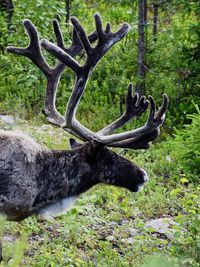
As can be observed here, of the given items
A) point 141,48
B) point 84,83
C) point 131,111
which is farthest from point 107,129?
point 141,48

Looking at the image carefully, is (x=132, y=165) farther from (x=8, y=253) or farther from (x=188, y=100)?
(x=188, y=100)

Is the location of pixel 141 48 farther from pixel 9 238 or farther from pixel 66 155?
pixel 66 155

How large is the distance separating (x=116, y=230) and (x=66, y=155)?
1.73 meters

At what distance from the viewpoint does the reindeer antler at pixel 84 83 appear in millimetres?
5793

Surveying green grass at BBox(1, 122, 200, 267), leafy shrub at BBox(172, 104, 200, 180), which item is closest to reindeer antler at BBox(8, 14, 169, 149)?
green grass at BBox(1, 122, 200, 267)

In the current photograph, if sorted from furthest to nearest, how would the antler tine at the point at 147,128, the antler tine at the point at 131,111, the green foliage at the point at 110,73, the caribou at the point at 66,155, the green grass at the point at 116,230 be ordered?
the green foliage at the point at 110,73
the antler tine at the point at 131,111
the green grass at the point at 116,230
the antler tine at the point at 147,128
the caribou at the point at 66,155

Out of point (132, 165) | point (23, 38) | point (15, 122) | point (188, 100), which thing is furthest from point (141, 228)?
point (23, 38)

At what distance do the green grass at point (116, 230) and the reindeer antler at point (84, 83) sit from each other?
59 cm

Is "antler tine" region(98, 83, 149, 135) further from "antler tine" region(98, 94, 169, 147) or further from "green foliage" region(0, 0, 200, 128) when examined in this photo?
"green foliage" region(0, 0, 200, 128)

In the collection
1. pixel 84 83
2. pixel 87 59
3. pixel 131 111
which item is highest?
pixel 87 59

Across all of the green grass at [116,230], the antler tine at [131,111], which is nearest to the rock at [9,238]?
the green grass at [116,230]

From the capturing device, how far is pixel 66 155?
6.03 m

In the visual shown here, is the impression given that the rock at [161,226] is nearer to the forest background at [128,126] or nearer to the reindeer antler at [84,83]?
the forest background at [128,126]

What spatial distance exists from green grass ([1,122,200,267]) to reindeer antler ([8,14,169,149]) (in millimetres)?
588
